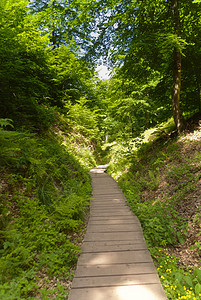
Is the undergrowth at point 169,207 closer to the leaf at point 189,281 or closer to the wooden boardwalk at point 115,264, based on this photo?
the leaf at point 189,281

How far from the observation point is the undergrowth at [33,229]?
2582 millimetres

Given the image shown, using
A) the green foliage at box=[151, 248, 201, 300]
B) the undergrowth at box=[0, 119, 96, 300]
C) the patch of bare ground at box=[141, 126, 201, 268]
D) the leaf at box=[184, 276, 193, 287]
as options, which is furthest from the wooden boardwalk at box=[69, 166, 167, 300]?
the patch of bare ground at box=[141, 126, 201, 268]

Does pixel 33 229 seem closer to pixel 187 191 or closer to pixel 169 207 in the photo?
pixel 169 207

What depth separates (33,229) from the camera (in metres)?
3.62

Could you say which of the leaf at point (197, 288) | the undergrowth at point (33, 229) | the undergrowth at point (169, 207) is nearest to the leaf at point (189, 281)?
the undergrowth at point (169, 207)

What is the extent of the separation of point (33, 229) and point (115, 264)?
6.11 ft

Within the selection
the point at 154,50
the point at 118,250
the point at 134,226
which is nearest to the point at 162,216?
the point at 134,226

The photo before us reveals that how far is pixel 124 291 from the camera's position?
8.02ft

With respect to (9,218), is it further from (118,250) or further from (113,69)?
(113,69)

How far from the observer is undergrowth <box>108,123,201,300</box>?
8.49ft

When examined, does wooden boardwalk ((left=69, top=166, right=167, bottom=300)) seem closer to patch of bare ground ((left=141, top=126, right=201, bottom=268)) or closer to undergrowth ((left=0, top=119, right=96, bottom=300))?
undergrowth ((left=0, top=119, right=96, bottom=300))

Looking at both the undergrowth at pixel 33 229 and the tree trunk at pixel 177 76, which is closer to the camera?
the undergrowth at pixel 33 229

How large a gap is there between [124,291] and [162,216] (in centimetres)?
226

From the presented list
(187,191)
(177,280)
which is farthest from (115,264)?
(187,191)
